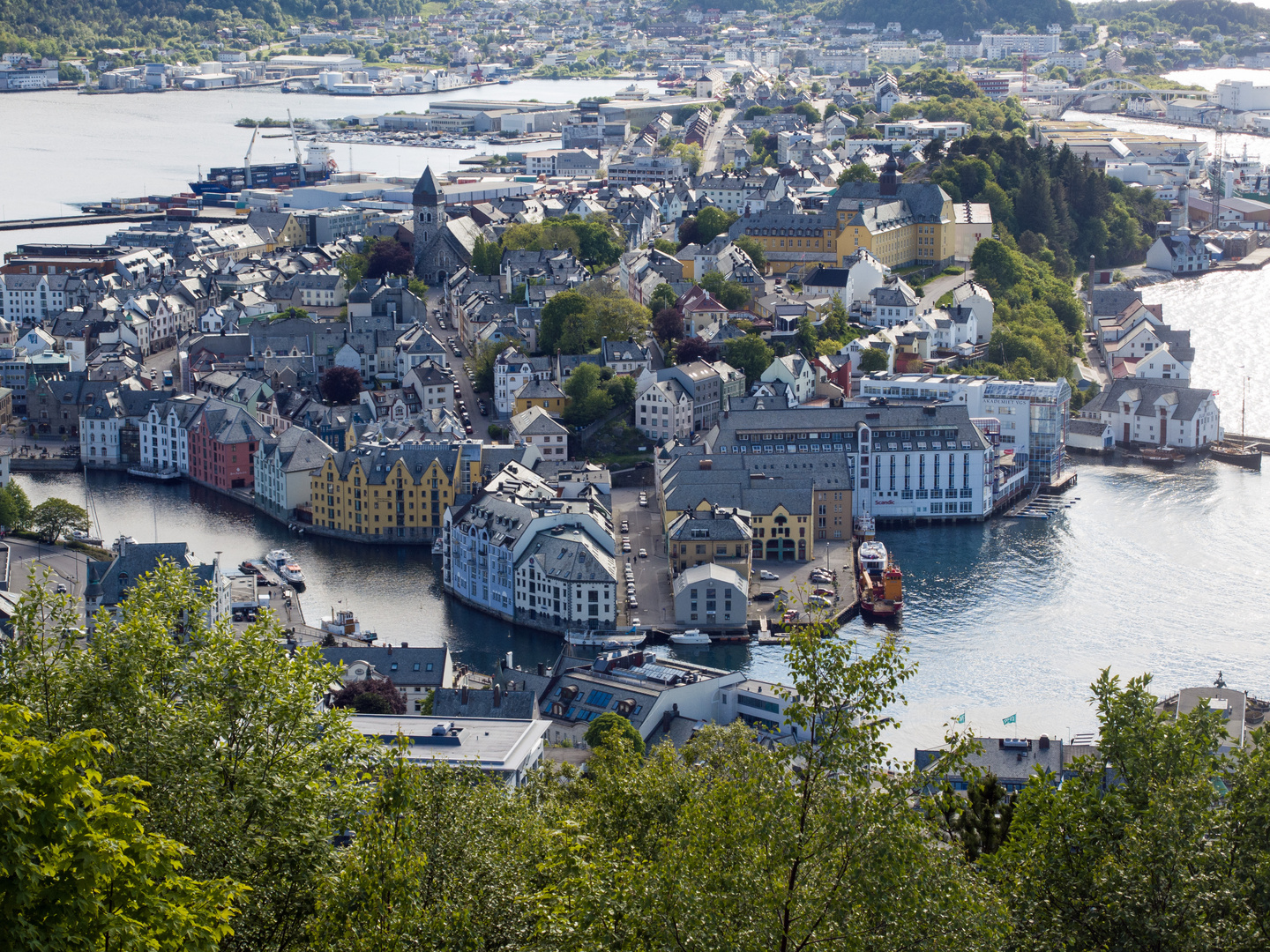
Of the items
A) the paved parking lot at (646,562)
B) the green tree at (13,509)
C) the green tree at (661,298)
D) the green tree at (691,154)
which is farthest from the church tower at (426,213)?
the green tree at (13,509)

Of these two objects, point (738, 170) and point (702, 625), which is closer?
point (702, 625)

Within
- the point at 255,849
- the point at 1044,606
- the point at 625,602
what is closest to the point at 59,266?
the point at 625,602

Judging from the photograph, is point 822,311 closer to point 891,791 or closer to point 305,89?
point 891,791

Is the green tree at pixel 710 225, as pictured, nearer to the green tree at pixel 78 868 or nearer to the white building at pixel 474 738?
the white building at pixel 474 738

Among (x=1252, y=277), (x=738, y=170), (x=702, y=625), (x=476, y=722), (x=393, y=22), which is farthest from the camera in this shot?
(x=393, y=22)

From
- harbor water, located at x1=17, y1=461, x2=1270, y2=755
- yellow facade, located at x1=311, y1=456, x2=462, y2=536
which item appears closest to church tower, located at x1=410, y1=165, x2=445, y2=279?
harbor water, located at x1=17, y1=461, x2=1270, y2=755

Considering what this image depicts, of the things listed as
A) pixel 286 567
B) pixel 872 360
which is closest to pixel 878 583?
pixel 286 567
